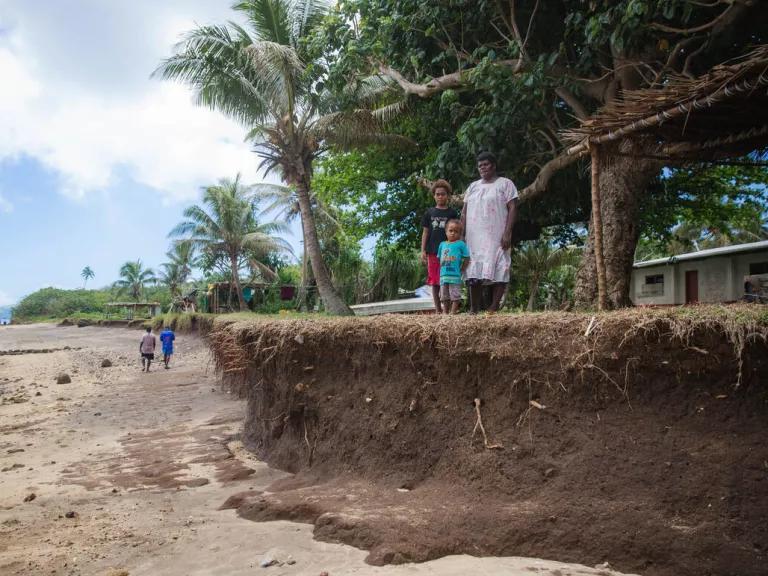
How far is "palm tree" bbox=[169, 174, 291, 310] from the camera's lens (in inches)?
1242

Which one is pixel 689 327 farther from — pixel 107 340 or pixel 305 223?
pixel 107 340

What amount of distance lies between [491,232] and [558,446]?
2762mm

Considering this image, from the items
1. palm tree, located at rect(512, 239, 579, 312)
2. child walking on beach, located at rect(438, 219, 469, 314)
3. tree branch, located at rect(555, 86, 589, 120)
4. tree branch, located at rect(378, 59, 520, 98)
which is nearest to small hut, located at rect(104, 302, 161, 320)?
palm tree, located at rect(512, 239, 579, 312)

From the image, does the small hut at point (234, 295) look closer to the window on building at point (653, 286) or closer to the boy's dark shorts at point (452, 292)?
the window on building at point (653, 286)

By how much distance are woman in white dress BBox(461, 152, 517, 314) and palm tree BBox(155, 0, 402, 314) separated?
7.49m

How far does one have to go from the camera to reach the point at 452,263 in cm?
660

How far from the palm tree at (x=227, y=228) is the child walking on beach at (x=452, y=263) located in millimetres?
25345

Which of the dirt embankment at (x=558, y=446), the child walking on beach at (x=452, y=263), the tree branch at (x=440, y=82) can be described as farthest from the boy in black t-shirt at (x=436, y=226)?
the tree branch at (x=440, y=82)

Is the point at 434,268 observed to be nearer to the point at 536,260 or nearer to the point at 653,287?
the point at 653,287

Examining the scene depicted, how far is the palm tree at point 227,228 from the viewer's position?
31547mm

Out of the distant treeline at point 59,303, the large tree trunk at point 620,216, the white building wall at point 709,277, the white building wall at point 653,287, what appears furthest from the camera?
Result: the distant treeline at point 59,303

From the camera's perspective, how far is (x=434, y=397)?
5.70m

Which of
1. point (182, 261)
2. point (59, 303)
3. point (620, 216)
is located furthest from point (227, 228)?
point (59, 303)

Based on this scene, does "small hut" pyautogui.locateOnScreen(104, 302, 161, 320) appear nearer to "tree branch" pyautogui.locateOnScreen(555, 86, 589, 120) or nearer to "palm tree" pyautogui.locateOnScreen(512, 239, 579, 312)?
"palm tree" pyautogui.locateOnScreen(512, 239, 579, 312)
